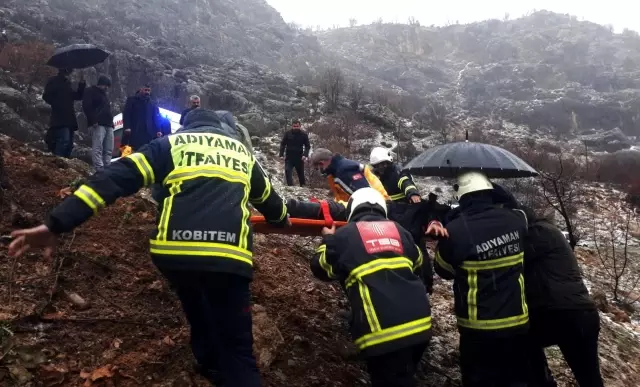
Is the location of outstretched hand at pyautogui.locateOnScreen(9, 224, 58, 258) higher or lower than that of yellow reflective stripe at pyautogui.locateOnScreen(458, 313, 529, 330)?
higher

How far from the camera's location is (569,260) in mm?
3027

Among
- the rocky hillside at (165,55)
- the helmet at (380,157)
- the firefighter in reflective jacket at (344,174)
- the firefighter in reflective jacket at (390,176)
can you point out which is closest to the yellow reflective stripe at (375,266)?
the firefighter in reflective jacket at (344,174)

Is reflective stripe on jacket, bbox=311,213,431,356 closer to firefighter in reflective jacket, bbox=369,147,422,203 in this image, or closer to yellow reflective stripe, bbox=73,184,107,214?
yellow reflective stripe, bbox=73,184,107,214

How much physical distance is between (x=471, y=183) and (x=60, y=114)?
5.51 meters

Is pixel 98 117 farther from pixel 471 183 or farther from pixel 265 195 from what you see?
pixel 471 183

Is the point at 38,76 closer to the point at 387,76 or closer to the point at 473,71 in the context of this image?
the point at 387,76

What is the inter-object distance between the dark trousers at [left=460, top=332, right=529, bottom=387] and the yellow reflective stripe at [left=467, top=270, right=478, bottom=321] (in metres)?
0.13

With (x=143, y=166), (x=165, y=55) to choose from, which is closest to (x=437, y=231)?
(x=143, y=166)

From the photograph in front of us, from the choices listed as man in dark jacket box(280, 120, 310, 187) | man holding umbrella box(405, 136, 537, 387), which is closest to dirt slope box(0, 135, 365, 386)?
man holding umbrella box(405, 136, 537, 387)

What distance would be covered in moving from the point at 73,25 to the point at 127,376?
20917 millimetres

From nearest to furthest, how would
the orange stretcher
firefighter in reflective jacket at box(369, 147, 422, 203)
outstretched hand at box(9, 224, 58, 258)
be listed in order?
outstretched hand at box(9, 224, 58, 258) < the orange stretcher < firefighter in reflective jacket at box(369, 147, 422, 203)

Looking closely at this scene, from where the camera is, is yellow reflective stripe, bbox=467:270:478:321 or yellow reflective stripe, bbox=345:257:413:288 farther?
yellow reflective stripe, bbox=467:270:478:321

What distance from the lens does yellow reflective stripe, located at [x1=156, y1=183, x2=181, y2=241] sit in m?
2.28

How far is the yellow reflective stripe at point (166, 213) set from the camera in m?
2.28
